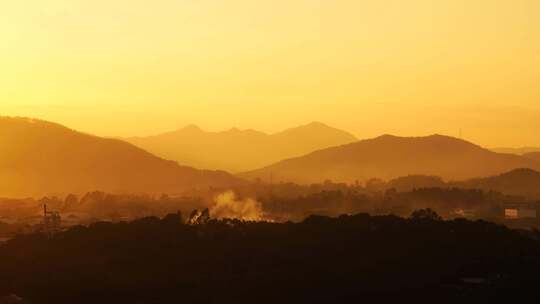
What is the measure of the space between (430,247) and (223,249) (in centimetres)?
2213

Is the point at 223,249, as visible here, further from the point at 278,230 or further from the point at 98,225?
the point at 98,225

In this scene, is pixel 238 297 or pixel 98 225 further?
pixel 98 225

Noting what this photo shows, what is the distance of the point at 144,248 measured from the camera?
9456 cm

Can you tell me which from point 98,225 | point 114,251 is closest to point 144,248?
point 114,251

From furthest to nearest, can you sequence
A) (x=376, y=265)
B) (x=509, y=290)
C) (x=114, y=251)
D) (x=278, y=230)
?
(x=278, y=230)
(x=114, y=251)
(x=376, y=265)
(x=509, y=290)

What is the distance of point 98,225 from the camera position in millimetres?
104000

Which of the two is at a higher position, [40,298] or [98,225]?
[98,225]

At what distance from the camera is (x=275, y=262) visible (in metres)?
88.3

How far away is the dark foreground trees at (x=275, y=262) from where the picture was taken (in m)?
78.5

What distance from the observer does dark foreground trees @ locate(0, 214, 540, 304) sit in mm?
78500

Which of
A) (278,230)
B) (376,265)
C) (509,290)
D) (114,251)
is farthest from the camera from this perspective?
(278,230)

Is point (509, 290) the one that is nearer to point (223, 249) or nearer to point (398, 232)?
point (398, 232)

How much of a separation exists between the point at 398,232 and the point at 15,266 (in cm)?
4150

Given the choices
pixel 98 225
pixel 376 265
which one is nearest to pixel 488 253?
pixel 376 265
